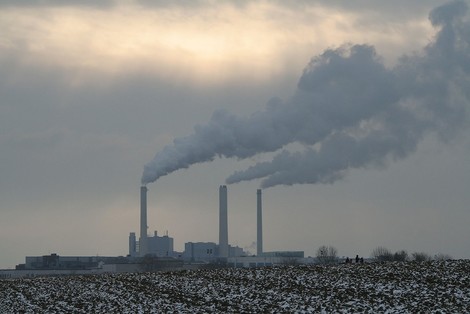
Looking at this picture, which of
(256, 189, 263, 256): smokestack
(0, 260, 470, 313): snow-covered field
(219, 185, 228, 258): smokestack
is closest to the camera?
(0, 260, 470, 313): snow-covered field

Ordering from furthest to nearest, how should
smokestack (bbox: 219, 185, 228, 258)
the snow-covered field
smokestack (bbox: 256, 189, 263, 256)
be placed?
smokestack (bbox: 256, 189, 263, 256), smokestack (bbox: 219, 185, 228, 258), the snow-covered field

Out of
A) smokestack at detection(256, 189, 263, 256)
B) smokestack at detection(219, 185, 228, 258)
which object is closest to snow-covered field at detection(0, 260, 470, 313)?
smokestack at detection(219, 185, 228, 258)

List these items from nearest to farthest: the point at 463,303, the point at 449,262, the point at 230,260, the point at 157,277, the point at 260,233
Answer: the point at 463,303
the point at 449,262
the point at 157,277
the point at 260,233
the point at 230,260

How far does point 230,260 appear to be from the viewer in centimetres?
18150

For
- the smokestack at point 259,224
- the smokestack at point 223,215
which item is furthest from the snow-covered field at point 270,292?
the smokestack at point 259,224

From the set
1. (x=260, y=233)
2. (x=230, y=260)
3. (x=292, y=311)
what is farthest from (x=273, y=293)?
(x=230, y=260)

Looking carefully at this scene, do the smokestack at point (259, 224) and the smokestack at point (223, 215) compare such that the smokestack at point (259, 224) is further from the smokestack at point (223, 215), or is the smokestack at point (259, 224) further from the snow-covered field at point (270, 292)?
the snow-covered field at point (270, 292)

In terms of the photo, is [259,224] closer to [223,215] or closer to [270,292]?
[223,215]

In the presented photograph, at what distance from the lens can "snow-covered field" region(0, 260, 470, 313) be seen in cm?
4066

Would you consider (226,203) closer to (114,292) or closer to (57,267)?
(57,267)

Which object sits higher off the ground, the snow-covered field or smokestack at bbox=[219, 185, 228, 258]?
smokestack at bbox=[219, 185, 228, 258]

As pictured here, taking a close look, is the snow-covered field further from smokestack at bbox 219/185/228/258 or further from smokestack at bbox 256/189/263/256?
smokestack at bbox 256/189/263/256

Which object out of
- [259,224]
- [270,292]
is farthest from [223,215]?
[270,292]

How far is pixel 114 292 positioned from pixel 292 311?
16994 mm
